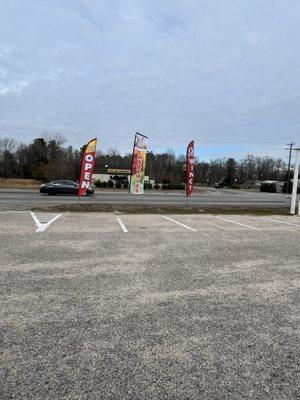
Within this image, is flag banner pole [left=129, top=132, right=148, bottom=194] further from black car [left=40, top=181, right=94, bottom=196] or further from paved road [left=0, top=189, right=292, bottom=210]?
black car [left=40, top=181, right=94, bottom=196]

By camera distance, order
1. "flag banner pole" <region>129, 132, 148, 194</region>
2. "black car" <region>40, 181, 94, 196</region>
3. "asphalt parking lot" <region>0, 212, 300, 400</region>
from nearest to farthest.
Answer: "asphalt parking lot" <region>0, 212, 300, 400</region> < "flag banner pole" <region>129, 132, 148, 194</region> < "black car" <region>40, 181, 94, 196</region>

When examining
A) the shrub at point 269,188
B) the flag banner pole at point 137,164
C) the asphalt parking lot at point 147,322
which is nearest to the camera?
the asphalt parking lot at point 147,322

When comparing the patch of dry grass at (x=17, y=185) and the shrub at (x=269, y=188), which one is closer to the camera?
the patch of dry grass at (x=17, y=185)

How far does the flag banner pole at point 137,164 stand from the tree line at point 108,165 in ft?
145

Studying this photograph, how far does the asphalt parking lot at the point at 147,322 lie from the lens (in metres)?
3.26

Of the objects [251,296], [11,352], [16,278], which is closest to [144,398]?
[11,352]

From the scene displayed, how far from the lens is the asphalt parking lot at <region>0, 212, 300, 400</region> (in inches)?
128

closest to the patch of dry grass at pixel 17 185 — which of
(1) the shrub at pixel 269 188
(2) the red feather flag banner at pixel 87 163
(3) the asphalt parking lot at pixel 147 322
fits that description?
(2) the red feather flag banner at pixel 87 163

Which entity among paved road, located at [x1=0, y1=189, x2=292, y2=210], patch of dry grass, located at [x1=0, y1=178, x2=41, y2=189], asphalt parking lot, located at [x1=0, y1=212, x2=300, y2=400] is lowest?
patch of dry grass, located at [x1=0, y1=178, x2=41, y2=189]

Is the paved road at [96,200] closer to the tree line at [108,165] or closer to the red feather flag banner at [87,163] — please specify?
the red feather flag banner at [87,163]

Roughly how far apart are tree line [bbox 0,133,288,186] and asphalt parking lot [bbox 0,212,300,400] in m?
57.1

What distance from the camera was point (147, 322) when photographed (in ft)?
15.1

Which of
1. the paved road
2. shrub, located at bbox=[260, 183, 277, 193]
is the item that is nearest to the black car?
the paved road

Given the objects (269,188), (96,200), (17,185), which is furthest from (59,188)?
(269,188)
